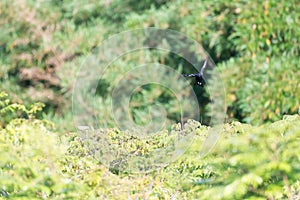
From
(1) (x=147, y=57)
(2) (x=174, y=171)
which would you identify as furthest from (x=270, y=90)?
(2) (x=174, y=171)

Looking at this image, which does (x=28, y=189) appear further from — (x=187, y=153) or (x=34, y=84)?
→ (x=34, y=84)

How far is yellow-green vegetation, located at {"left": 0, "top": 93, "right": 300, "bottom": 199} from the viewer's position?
3.15 m

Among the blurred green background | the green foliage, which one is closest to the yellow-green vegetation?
the blurred green background

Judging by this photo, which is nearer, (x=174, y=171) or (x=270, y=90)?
(x=174, y=171)

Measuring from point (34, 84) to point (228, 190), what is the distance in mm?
5471

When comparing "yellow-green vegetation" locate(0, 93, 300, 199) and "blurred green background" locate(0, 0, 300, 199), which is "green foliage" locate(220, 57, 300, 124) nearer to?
"blurred green background" locate(0, 0, 300, 199)

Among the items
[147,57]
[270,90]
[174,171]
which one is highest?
[174,171]

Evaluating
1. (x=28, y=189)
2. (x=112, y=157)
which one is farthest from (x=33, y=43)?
(x=28, y=189)

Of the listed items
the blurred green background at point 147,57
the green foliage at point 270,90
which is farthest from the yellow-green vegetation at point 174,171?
the green foliage at point 270,90

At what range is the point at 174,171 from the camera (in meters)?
4.05

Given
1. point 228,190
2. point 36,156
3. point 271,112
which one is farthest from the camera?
point 271,112

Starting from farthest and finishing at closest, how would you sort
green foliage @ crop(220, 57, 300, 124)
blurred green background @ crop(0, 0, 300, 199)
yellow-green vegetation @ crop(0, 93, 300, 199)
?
green foliage @ crop(220, 57, 300, 124)
blurred green background @ crop(0, 0, 300, 199)
yellow-green vegetation @ crop(0, 93, 300, 199)

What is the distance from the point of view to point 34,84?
827 cm

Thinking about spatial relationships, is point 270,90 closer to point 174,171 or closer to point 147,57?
point 147,57
